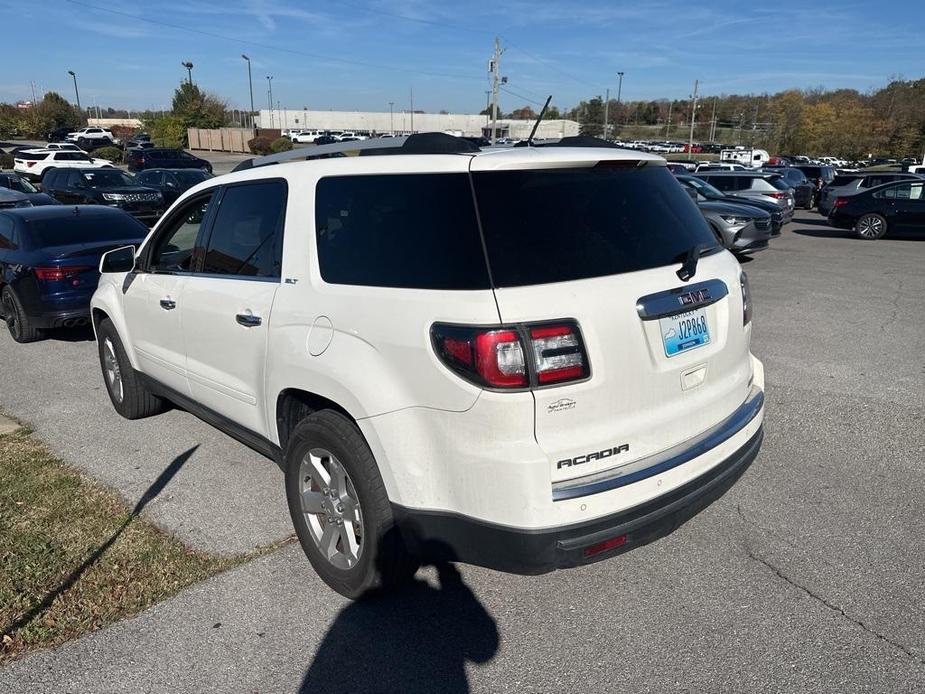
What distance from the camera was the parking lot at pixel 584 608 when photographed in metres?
2.64

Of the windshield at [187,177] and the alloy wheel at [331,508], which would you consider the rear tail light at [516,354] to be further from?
the windshield at [187,177]

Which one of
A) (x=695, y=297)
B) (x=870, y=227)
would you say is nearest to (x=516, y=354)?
(x=695, y=297)

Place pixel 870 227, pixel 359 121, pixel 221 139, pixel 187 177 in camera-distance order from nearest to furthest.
Result: 1. pixel 870 227
2. pixel 187 177
3. pixel 221 139
4. pixel 359 121

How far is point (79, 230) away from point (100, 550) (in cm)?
579

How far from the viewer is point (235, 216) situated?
3.82 meters

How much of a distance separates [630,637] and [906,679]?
100 cm

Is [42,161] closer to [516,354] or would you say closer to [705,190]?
[705,190]

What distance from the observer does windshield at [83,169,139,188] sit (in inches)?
782

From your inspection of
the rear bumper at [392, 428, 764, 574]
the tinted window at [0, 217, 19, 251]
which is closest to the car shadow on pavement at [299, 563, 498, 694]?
the rear bumper at [392, 428, 764, 574]

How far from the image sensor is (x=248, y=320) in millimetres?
3430

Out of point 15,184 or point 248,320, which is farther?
point 15,184

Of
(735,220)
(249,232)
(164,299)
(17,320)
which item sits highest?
(249,232)

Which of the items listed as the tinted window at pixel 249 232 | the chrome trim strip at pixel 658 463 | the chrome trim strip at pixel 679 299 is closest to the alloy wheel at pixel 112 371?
the tinted window at pixel 249 232

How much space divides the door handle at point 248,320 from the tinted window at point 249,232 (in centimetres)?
21
